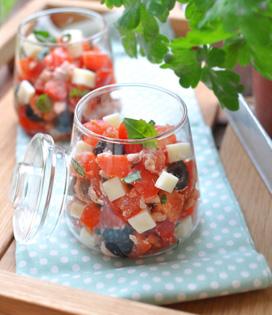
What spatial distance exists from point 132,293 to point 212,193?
8.0 inches

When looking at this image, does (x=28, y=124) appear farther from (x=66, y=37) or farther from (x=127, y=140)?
(x=127, y=140)

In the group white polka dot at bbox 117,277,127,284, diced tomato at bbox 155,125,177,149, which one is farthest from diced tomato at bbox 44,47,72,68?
white polka dot at bbox 117,277,127,284

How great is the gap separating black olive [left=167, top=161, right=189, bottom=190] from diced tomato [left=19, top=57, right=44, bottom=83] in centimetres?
29

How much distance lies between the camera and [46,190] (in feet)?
2.22

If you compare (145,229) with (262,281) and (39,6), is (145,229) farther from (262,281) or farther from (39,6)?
(39,6)

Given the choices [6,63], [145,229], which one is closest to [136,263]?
[145,229]

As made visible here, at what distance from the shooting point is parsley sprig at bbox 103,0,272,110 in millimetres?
478

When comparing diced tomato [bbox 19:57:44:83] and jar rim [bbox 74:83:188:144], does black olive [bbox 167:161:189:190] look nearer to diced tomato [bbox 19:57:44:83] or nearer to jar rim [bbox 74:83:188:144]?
jar rim [bbox 74:83:188:144]

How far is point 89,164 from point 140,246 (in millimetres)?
98

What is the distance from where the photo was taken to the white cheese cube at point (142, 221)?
641mm

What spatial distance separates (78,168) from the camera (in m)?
0.68

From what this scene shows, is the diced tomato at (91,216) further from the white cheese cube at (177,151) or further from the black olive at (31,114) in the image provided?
the black olive at (31,114)

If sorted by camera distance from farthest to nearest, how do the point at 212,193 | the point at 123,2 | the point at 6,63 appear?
the point at 6,63, the point at 212,193, the point at 123,2

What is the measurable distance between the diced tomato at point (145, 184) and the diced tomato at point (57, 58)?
270 millimetres
